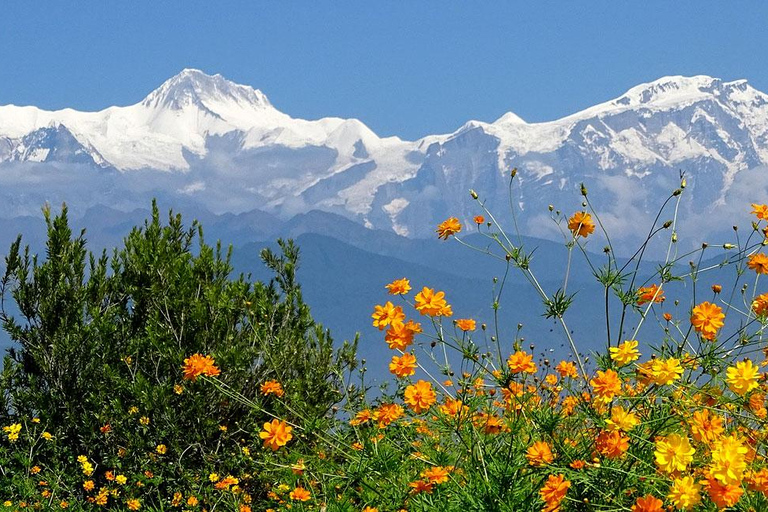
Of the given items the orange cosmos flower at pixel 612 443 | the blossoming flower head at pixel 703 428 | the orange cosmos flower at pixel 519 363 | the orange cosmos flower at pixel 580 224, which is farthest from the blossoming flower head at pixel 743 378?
the orange cosmos flower at pixel 580 224

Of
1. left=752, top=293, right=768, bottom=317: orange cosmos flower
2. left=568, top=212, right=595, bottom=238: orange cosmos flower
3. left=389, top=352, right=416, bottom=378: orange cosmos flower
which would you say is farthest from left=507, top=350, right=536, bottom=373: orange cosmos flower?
left=752, top=293, right=768, bottom=317: orange cosmos flower

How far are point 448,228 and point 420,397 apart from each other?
0.89 meters

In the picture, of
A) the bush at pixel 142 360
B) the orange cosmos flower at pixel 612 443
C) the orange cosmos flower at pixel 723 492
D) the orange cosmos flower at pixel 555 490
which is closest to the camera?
the orange cosmos flower at pixel 723 492

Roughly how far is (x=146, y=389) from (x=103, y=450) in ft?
3.07

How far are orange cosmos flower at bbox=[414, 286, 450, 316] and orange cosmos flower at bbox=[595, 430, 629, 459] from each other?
2.95 feet

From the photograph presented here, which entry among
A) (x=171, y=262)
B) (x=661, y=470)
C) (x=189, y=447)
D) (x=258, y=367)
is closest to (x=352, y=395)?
(x=258, y=367)

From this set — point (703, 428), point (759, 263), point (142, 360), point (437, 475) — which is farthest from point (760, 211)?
point (142, 360)

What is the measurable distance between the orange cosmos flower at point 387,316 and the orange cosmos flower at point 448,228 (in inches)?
22.4

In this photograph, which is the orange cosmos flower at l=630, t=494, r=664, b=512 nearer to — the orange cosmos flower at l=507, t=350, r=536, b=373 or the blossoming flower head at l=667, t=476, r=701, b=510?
the blossoming flower head at l=667, t=476, r=701, b=510

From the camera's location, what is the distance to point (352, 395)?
7.29 m

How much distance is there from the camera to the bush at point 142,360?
6.91 m

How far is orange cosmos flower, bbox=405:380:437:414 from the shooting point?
3.77m

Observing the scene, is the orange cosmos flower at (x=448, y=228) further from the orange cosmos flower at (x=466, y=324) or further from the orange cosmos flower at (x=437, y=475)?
the orange cosmos flower at (x=437, y=475)

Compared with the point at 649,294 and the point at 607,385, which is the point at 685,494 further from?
the point at 649,294
